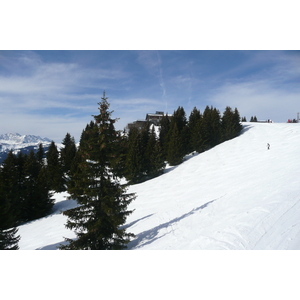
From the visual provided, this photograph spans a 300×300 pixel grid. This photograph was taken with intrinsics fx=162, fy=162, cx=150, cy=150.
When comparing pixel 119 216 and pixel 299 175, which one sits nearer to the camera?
pixel 119 216

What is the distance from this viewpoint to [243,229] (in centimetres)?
716

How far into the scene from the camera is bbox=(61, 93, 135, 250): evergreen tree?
7949mm

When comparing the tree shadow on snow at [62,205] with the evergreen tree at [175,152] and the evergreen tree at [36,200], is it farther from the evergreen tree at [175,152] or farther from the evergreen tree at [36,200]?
the evergreen tree at [175,152]

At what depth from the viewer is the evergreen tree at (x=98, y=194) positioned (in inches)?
313

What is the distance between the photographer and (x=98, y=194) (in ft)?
26.6

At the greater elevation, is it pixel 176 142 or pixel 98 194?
pixel 176 142

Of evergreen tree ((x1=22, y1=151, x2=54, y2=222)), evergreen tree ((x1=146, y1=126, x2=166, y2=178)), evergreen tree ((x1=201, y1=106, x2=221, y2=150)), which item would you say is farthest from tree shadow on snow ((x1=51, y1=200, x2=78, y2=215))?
evergreen tree ((x1=201, y1=106, x2=221, y2=150))

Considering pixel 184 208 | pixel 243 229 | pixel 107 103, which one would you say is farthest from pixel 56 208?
Result: pixel 243 229

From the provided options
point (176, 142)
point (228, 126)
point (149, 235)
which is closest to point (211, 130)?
point (228, 126)

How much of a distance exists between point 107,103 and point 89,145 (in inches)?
95.1

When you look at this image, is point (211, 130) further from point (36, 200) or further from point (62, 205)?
point (36, 200)

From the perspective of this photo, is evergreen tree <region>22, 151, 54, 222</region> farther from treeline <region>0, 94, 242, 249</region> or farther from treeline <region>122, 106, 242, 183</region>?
treeline <region>122, 106, 242, 183</region>

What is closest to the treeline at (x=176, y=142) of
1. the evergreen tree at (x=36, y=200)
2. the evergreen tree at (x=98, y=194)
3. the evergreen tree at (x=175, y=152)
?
the evergreen tree at (x=175, y=152)

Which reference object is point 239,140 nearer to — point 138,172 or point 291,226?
point 138,172
